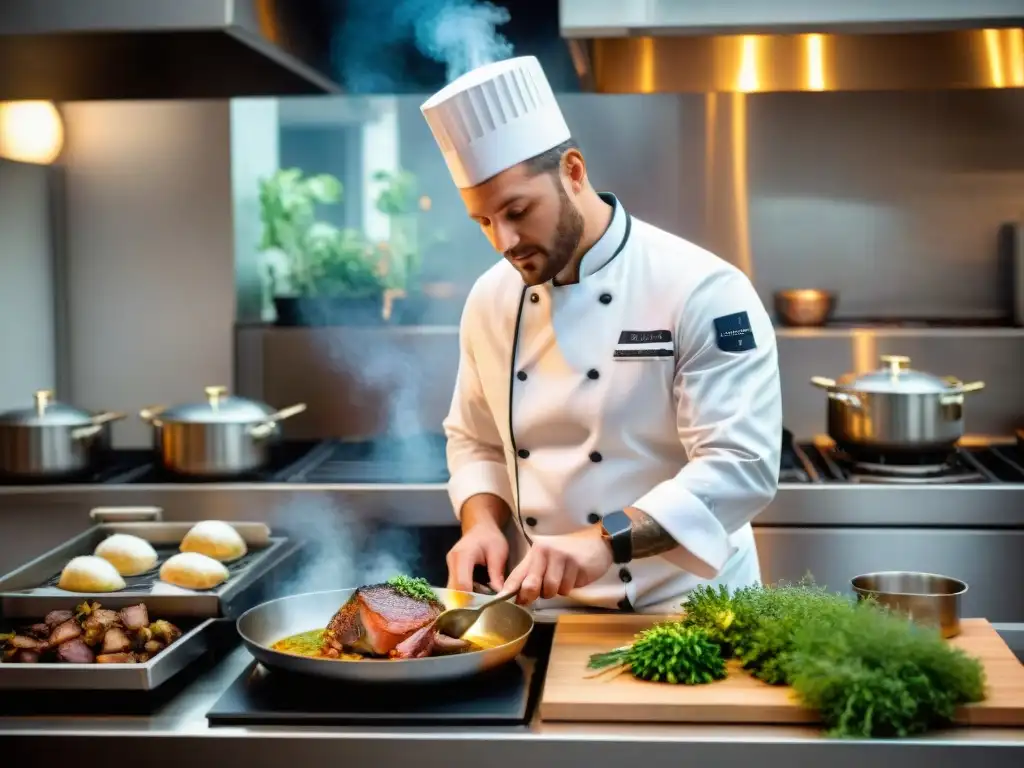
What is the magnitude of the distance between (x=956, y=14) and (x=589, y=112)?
1305mm

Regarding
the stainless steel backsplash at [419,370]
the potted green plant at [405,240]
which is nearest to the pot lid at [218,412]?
the stainless steel backsplash at [419,370]

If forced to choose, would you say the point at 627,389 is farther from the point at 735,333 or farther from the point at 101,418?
the point at 101,418

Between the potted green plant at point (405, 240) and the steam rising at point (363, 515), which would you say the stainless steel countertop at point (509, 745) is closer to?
the steam rising at point (363, 515)

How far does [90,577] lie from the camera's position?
6.91 ft

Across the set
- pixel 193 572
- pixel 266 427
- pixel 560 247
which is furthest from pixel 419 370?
pixel 560 247

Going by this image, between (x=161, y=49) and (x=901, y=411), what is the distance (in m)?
2.06

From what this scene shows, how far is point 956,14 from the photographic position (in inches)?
114

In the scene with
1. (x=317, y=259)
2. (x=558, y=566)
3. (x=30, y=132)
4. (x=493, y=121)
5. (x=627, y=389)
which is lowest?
(x=558, y=566)

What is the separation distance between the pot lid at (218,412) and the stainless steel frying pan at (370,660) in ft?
4.68

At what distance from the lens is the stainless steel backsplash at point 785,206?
3.86m

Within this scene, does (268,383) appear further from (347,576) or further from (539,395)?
(539,395)

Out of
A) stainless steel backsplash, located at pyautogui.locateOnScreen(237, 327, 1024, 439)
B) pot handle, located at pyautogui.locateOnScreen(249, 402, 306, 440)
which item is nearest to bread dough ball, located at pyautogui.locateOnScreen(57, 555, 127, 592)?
pot handle, located at pyautogui.locateOnScreen(249, 402, 306, 440)

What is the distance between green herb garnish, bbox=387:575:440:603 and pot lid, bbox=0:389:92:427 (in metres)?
1.79

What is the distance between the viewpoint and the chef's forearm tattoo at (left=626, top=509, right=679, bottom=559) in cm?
189
